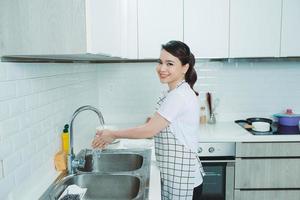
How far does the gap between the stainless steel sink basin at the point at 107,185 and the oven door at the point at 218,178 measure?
2.85ft

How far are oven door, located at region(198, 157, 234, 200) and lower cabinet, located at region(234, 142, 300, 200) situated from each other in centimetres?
5

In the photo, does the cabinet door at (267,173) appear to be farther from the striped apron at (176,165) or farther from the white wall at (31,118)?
the white wall at (31,118)

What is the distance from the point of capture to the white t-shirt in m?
1.50

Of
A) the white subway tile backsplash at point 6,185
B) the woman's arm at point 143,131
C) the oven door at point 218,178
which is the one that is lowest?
the oven door at point 218,178

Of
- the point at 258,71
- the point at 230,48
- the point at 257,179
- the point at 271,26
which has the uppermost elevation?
the point at 271,26

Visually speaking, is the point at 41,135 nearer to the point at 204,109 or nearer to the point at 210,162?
the point at 210,162

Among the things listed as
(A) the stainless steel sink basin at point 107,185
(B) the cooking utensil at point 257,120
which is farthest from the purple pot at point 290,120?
(A) the stainless steel sink basin at point 107,185

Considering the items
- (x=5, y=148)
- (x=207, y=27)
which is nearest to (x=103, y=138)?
(x=5, y=148)

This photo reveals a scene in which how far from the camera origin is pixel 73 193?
139 centimetres

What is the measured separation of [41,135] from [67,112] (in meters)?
0.38

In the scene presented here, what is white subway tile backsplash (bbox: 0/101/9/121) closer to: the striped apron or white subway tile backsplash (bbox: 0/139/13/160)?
white subway tile backsplash (bbox: 0/139/13/160)

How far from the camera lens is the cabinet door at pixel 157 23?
90.7 inches

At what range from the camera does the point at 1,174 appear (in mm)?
1103

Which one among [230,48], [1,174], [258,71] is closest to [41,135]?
[1,174]
